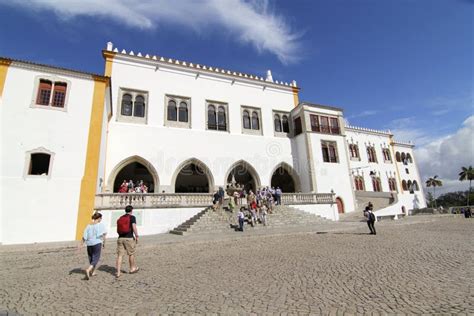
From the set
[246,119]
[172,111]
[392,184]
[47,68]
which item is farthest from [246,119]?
[392,184]

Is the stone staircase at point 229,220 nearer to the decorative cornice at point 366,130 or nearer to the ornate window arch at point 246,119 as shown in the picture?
the ornate window arch at point 246,119

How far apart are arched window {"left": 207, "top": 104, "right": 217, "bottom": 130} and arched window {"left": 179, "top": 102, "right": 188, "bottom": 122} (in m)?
1.89

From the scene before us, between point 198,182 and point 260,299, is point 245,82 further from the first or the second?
point 260,299

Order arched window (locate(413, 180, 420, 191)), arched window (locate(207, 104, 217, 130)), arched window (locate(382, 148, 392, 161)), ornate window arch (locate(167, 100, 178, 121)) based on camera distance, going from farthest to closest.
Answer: arched window (locate(413, 180, 420, 191)) < arched window (locate(382, 148, 392, 161)) < arched window (locate(207, 104, 217, 130)) < ornate window arch (locate(167, 100, 178, 121))

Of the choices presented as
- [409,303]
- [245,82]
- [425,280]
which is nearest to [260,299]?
[409,303]

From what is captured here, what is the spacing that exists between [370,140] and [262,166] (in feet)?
69.5

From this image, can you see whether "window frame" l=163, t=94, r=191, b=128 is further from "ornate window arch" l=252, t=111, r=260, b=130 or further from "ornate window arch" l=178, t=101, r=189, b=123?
"ornate window arch" l=252, t=111, r=260, b=130

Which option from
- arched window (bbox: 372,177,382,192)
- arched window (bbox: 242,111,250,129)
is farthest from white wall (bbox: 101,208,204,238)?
arched window (bbox: 372,177,382,192)

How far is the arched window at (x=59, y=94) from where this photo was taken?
1238cm

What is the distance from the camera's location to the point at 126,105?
17719mm

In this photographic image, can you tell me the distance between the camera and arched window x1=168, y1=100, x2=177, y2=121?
1900cm

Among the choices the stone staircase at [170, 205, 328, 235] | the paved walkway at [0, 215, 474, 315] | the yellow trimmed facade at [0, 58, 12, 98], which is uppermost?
the yellow trimmed facade at [0, 58, 12, 98]

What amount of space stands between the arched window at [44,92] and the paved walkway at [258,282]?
7893 mm

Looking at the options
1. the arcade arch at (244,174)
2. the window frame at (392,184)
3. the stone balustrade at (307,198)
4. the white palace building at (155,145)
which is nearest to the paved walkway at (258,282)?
the white palace building at (155,145)
